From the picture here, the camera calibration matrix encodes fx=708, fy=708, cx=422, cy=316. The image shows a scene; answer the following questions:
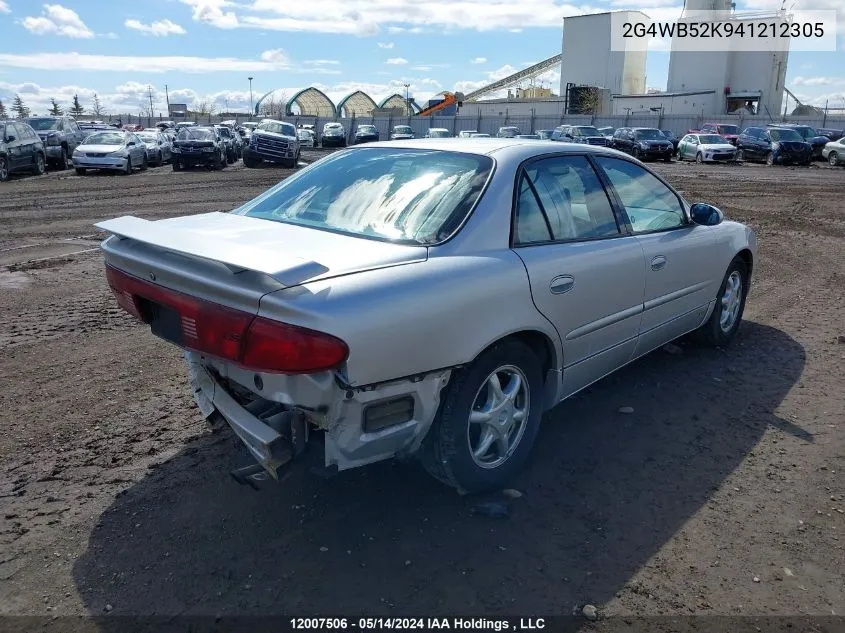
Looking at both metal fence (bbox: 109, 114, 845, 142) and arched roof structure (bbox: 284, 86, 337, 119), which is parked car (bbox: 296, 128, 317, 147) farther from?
arched roof structure (bbox: 284, 86, 337, 119)

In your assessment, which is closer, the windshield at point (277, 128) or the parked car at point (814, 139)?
the windshield at point (277, 128)

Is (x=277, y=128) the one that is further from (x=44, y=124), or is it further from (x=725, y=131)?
(x=725, y=131)

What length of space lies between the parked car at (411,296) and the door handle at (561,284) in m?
0.01

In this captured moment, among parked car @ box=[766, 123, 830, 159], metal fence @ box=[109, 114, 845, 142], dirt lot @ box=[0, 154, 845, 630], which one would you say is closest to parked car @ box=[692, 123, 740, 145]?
parked car @ box=[766, 123, 830, 159]

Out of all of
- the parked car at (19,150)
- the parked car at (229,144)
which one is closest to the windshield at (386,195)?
the parked car at (19,150)

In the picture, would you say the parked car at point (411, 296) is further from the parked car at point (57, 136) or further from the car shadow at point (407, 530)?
the parked car at point (57, 136)

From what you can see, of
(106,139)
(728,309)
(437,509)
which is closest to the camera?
(437,509)

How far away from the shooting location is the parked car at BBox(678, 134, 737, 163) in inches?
1256

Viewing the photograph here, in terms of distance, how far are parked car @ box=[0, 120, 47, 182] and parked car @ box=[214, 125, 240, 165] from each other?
28.9 ft

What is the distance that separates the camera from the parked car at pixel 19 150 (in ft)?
64.2

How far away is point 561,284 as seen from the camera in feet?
11.8

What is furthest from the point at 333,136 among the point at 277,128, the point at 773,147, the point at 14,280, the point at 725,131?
the point at 14,280

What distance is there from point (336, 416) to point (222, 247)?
2.71ft

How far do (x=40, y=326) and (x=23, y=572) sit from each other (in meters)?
3.75
